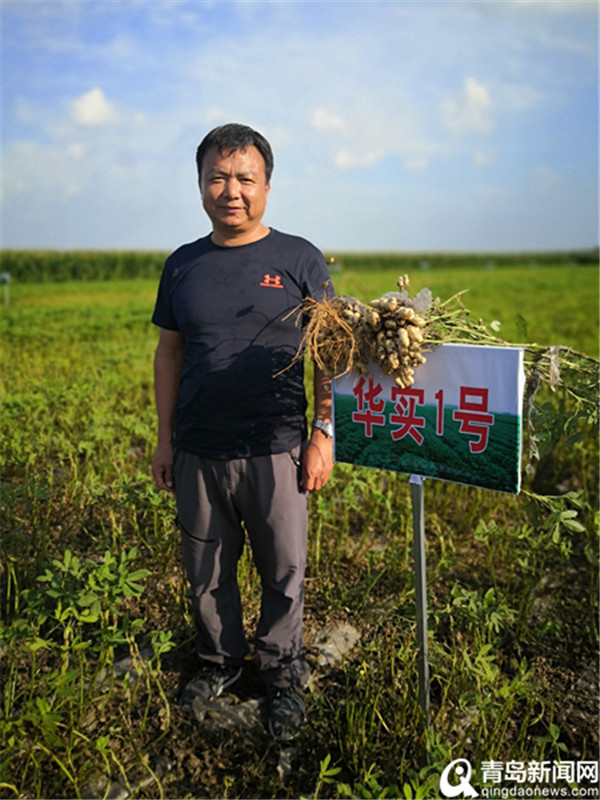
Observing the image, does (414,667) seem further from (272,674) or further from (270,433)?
(270,433)

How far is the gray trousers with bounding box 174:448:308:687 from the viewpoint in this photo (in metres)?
2.07

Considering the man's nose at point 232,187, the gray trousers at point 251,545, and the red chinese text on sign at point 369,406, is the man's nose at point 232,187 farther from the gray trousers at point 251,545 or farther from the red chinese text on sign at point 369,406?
the gray trousers at point 251,545

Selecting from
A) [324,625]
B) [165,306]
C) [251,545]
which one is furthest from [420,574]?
[165,306]

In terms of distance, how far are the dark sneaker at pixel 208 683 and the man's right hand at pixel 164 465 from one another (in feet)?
2.29

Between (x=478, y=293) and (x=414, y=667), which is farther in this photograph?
(x=478, y=293)

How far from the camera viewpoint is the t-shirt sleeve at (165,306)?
7.02ft

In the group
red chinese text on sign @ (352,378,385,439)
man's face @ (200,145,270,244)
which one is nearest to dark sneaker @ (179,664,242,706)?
red chinese text on sign @ (352,378,385,439)

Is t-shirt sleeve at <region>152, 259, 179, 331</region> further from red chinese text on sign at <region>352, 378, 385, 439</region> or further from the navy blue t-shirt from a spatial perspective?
red chinese text on sign at <region>352, 378, 385, 439</region>

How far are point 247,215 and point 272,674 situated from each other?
1619mm

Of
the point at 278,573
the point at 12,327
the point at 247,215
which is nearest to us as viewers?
the point at 247,215

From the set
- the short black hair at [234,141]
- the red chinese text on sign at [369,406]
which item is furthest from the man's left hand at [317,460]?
the short black hair at [234,141]

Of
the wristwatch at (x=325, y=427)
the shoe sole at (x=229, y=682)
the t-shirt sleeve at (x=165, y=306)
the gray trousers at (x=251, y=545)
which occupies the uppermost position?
the t-shirt sleeve at (x=165, y=306)

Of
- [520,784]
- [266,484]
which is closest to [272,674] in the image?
[266,484]

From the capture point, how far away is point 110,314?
11.2 meters
